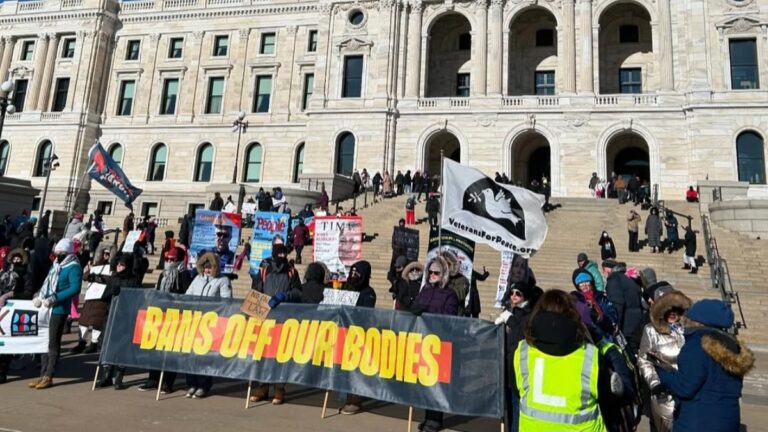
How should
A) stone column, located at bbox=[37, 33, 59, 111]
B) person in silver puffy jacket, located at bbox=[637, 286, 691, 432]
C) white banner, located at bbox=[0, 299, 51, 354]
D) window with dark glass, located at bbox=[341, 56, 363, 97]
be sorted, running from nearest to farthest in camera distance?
1. person in silver puffy jacket, located at bbox=[637, 286, 691, 432]
2. white banner, located at bbox=[0, 299, 51, 354]
3. window with dark glass, located at bbox=[341, 56, 363, 97]
4. stone column, located at bbox=[37, 33, 59, 111]

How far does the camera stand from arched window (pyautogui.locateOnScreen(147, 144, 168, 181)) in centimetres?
3996

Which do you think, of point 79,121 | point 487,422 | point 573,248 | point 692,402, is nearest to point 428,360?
point 487,422

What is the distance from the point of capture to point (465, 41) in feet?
120

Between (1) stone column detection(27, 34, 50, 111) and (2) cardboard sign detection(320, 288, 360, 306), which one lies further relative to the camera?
(1) stone column detection(27, 34, 50, 111)

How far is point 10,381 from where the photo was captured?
24.9 feet

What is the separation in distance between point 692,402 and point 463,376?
2.51 meters

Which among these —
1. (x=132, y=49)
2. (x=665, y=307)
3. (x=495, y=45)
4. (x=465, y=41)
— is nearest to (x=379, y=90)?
(x=495, y=45)

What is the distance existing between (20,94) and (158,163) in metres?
13.8

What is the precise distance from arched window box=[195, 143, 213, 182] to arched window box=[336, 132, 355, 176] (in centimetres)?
1185

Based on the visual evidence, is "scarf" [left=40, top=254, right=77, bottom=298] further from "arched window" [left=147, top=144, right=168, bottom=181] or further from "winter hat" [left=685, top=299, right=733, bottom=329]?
"arched window" [left=147, top=144, right=168, bottom=181]

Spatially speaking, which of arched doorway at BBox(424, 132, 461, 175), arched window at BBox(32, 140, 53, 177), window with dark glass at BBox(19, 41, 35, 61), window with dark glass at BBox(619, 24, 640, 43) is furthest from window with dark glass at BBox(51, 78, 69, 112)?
window with dark glass at BBox(619, 24, 640, 43)

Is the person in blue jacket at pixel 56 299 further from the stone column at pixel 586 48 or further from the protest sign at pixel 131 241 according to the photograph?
the stone column at pixel 586 48

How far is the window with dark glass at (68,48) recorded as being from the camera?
41.9 metres

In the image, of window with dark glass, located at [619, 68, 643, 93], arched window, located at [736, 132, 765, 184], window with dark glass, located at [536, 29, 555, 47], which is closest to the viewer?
arched window, located at [736, 132, 765, 184]
